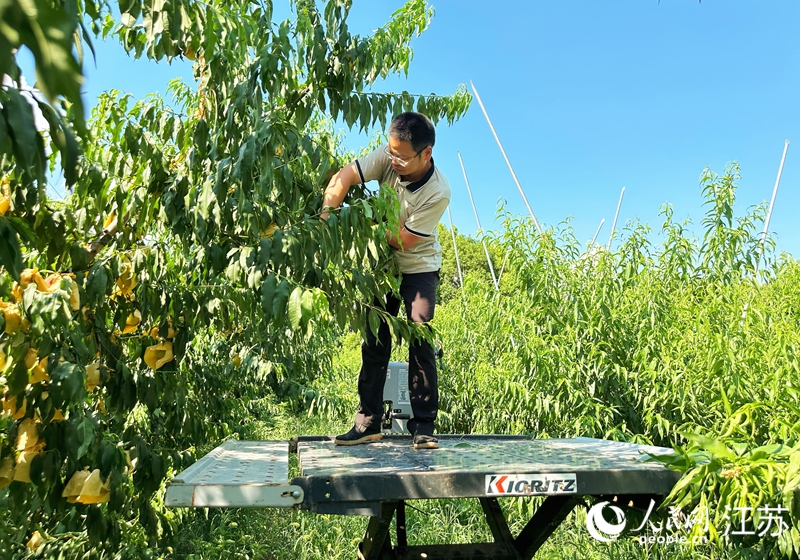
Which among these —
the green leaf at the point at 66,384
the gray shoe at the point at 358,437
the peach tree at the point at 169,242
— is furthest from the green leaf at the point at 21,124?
the gray shoe at the point at 358,437

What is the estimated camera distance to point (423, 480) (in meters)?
1.93

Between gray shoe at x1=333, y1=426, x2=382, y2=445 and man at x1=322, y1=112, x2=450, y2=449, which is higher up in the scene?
man at x1=322, y1=112, x2=450, y2=449

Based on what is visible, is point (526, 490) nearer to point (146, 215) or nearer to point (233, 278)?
point (233, 278)

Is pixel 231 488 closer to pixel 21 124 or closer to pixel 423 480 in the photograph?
pixel 423 480

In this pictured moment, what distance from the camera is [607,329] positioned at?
15.3ft

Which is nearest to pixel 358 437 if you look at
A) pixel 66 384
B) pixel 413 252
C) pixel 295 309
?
pixel 413 252

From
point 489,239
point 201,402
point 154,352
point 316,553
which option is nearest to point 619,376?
point 489,239

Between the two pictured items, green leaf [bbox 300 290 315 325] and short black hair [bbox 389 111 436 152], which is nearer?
green leaf [bbox 300 290 315 325]

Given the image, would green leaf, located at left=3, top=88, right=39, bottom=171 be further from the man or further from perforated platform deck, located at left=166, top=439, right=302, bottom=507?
the man

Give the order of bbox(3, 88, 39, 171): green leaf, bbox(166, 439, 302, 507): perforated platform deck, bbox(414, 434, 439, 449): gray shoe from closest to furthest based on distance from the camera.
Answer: bbox(3, 88, 39, 171): green leaf < bbox(166, 439, 302, 507): perforated platform deck < bbox(414, 434, 439, 449): gray shoe

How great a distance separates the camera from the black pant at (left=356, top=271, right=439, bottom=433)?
2977 millimetres

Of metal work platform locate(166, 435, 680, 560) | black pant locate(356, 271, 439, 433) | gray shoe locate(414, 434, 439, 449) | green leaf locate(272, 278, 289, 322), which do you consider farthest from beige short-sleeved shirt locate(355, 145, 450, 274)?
green leaf locate(272, 278, 289, 322)

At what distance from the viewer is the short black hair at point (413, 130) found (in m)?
2.83

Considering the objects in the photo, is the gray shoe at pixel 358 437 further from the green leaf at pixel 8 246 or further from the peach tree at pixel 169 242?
the green leaf at pixel 8 246
